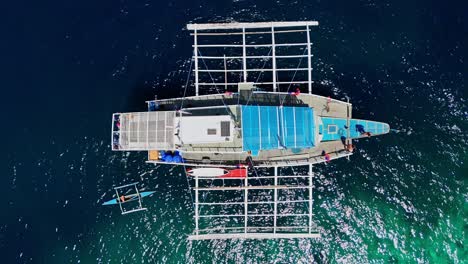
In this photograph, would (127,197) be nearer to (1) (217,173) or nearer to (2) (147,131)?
(2) (147,131)

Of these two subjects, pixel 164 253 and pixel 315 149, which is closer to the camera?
pixel 315 149

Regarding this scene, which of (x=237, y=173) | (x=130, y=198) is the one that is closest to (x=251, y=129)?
(x=237, y=173)

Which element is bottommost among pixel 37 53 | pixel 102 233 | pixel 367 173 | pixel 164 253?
pixel 164 253

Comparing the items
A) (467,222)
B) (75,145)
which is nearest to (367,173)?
(467,222)

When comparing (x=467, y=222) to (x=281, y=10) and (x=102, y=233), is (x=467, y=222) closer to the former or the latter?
(x=281, y=10)

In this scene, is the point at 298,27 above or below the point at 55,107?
above

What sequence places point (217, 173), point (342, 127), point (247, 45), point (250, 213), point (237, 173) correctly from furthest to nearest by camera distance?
1. point (250, 213)
2. point (247, 45)
3. point (237, 173)
4. point (217, 173)
5. point (342, 127)
